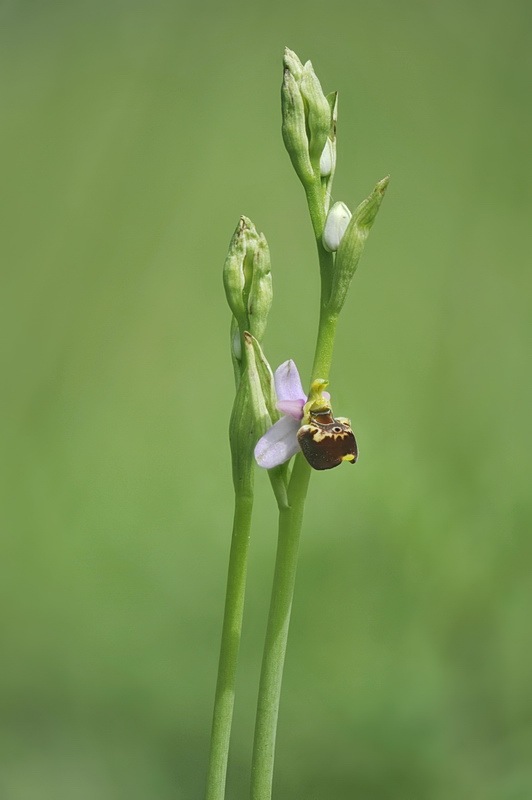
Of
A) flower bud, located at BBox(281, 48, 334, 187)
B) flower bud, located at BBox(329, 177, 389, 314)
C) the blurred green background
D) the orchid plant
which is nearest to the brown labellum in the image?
the orchid plant

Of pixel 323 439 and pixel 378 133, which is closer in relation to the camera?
pixel 323 439

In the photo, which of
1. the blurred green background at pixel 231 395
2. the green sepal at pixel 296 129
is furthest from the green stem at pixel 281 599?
the blurred green background at pixel 231 395

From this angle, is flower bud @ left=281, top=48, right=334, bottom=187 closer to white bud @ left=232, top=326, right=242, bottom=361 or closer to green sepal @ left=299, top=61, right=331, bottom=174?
green sepal @ left=299, top=61, right=331, bottom=174

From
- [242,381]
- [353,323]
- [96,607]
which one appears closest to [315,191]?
[242,381]

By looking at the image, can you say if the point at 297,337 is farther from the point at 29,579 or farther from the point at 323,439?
the point at 323,439

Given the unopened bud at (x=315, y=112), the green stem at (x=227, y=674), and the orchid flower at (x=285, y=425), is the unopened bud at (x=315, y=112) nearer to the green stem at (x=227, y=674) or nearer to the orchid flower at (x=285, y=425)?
the orchid flower at (x=285, y=425)

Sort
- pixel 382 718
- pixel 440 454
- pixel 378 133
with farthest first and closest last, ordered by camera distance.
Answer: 1. pixel 378 133
2. pixel 440 454
3. pixel 382 718
